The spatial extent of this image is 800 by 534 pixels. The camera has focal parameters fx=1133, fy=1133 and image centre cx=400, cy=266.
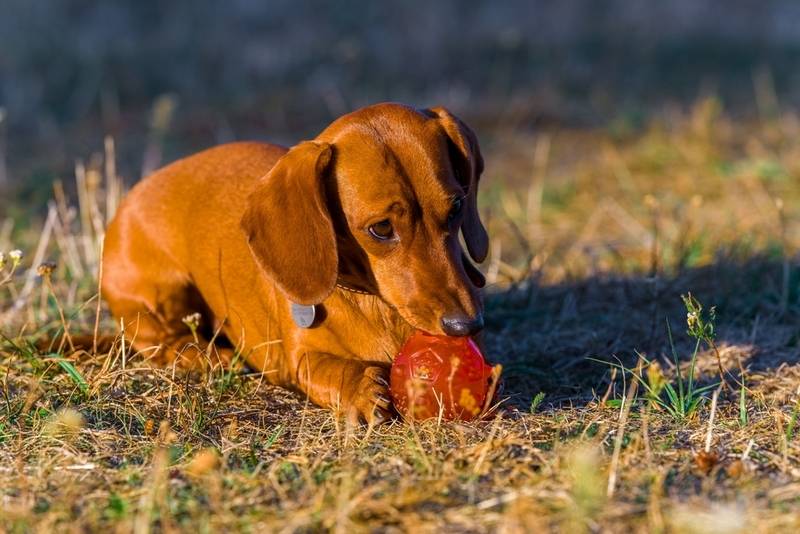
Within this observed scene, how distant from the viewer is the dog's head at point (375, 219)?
11.6ft

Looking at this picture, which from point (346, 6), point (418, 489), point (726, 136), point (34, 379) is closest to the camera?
point (418, 489)

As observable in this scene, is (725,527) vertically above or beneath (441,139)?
beneath

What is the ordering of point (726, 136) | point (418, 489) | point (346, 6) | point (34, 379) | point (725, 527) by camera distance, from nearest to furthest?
1. point (725, 527)
2. point (418, 489)
3. point (34, 379)
4. point (726, 136)
5. point (346, 6)

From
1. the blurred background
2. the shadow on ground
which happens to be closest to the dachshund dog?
the shadow on ground

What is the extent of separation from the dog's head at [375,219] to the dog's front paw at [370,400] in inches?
11.0

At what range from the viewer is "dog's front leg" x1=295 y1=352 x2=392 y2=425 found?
364 cm

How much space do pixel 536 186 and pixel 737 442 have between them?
4666 mm

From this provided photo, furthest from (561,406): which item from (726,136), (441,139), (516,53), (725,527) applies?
(516,53)

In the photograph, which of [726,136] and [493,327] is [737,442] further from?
[726,136]

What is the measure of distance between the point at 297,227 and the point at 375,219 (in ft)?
0.91

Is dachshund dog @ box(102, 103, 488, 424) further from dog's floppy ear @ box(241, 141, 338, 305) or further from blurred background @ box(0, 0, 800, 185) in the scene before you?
blurred background @ box(0, 0, 800, 185)

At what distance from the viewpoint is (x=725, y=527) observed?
256 centimetres

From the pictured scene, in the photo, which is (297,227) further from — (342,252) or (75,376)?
(75,376)

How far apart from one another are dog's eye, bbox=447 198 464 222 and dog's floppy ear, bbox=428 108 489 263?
0.18m
